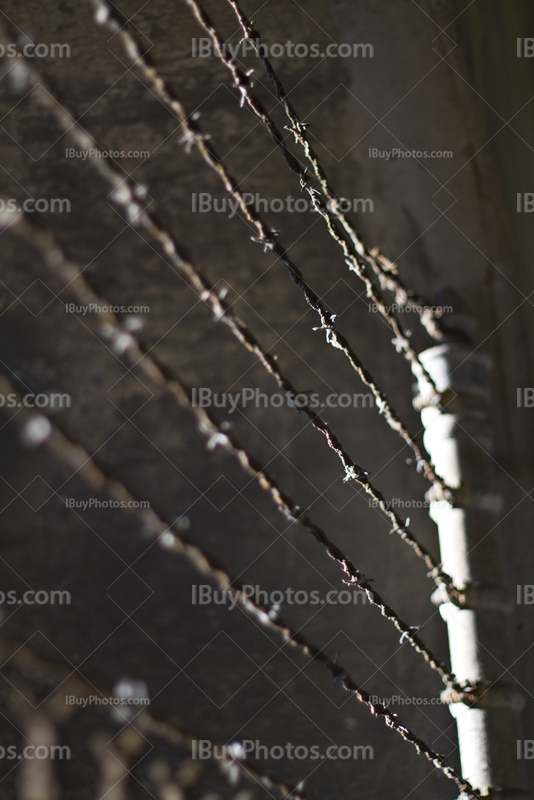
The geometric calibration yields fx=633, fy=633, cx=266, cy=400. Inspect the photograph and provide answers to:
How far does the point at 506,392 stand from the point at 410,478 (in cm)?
65

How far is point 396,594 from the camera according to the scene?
2938 mm

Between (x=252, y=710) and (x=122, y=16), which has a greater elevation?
(x=122, y=16)

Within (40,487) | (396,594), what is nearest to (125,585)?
(40,487)

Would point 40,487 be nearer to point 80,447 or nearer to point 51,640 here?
point 80,447
